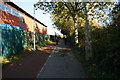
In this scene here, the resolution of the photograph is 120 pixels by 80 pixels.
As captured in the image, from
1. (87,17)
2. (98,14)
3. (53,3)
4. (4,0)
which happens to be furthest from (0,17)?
(98,14)

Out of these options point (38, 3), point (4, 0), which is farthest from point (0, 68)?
point (38, 3)

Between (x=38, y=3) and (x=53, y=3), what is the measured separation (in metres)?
1.70

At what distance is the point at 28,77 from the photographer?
503 cm

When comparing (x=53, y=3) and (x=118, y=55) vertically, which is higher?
(x=53, y=3)

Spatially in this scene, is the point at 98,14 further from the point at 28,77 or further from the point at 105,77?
the point at 28,77

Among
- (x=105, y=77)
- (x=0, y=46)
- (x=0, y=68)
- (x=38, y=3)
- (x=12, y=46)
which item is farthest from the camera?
(x=38, y=3)

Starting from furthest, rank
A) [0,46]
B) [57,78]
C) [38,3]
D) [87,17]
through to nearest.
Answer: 1. [38,3]
2. [0,46]
3. [87,17]
4. [57,78]

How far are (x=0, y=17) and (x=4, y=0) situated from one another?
7.73 ft

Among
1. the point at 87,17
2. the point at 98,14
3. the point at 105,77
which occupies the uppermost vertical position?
the point at 98,14

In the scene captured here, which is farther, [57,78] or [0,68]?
[0,68]

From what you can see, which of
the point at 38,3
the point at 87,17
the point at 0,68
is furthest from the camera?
the point at 38,3

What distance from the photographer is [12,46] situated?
9898mm

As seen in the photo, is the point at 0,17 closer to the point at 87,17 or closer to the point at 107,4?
the point at 87,17

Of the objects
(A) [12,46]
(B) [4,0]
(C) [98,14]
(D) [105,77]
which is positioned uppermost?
(B) [4,0]
